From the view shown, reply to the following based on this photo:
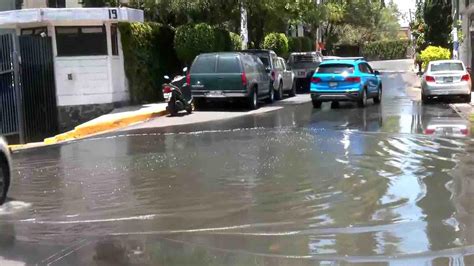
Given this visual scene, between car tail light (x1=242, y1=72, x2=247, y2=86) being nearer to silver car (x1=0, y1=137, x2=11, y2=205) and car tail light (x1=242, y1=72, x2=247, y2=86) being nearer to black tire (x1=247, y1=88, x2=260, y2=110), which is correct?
black tire (x1=247, y1=88, x2=260, y2=110)

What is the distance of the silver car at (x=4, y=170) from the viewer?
322 inches

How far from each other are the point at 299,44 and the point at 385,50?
1855 inches

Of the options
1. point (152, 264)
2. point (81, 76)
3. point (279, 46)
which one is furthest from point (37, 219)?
point (279, 46)

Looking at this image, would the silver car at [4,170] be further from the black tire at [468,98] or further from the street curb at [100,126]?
the black tire at [468,98]

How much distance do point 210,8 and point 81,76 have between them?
795 centimetres

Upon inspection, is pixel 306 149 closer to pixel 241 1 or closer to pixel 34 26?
pixel 34 26

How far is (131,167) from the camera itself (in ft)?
35.1

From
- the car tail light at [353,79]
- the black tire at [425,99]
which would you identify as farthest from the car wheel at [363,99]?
the black tire at [425,99]

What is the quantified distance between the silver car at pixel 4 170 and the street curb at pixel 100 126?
6479 millimetres

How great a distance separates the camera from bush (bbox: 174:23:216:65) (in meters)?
23.2

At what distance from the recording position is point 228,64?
810 inches

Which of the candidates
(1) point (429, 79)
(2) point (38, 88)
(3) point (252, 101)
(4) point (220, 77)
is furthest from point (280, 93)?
(2) point (38, 88)

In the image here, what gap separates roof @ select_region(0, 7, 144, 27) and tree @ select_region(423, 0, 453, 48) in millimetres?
33384

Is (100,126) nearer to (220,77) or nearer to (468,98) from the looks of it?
(220,77)
